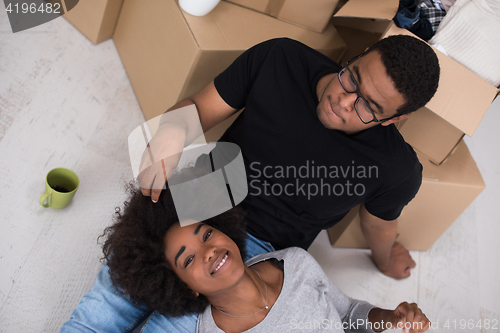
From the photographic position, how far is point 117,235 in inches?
43.1

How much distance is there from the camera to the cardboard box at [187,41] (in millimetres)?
1484

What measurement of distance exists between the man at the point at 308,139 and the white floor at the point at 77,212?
37cm

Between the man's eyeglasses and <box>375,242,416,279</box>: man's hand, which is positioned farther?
<box>375,242,416,279</box>: man's hand

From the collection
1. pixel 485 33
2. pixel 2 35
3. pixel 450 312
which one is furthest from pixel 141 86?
pixel 450 312

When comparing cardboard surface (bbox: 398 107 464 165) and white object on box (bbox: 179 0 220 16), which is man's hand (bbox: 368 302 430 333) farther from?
white object on box (bbox: 179 0 220 16)

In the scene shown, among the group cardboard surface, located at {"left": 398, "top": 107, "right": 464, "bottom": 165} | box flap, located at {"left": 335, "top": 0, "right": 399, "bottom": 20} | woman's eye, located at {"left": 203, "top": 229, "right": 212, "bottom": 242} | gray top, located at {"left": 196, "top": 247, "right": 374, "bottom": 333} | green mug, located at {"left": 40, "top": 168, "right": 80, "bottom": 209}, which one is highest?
box flap, located at {"left": 335, "top": 0, "right": 399, "bottom": 20}

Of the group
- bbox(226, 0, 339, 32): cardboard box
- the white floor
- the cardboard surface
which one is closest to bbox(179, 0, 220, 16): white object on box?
bbox(226, 0, 339, 32): cardboard box

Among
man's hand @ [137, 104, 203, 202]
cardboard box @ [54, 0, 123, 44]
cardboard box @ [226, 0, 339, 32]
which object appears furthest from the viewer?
cardboard box @ [54, 0, 123, 44]

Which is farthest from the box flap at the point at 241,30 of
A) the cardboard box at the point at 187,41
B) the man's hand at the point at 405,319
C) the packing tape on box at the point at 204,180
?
the man's hand at the point at 405,319

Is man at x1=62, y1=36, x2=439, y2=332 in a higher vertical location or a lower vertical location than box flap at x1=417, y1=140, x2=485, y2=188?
higher

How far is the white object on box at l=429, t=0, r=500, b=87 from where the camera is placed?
1242 mm

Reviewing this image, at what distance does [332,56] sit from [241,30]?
428 mm

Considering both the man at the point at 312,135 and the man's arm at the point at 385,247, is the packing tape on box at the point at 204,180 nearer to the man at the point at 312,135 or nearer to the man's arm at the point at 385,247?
the man at the point at 312,135

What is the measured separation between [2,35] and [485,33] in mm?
2068
